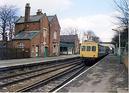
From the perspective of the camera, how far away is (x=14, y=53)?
49.5 metres

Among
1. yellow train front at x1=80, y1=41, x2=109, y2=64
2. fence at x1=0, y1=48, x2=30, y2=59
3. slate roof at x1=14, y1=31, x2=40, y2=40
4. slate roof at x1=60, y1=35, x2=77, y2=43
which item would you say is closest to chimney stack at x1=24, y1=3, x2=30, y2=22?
slate roof at x1=14, y1=31, x2=40, y2=40

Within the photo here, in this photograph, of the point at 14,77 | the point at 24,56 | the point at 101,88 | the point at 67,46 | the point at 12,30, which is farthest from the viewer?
the point at 67,46

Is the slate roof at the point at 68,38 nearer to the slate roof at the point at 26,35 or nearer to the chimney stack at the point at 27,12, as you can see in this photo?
the chimney stack at the point at 27,12

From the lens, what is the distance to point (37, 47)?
59.0 m

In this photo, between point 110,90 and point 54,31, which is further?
point 54,31

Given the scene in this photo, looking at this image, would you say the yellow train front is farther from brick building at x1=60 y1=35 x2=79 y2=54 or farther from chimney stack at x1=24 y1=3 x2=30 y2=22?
brick building at x1=60 y1=35 x2=79 y2=54

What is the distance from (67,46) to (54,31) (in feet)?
71.5

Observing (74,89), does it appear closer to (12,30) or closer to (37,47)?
(37,47)

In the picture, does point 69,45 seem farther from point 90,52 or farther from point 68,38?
point 90,52

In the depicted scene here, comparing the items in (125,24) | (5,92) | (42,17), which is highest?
(42,17)

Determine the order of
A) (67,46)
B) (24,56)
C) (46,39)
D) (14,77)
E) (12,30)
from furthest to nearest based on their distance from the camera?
(67,46)
(12,30)
(46,39)
(24,56)
(14,77)

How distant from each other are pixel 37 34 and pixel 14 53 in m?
10.4

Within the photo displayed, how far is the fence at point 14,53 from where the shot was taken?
1810 inches

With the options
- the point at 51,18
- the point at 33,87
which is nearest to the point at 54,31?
the point at 51,18
